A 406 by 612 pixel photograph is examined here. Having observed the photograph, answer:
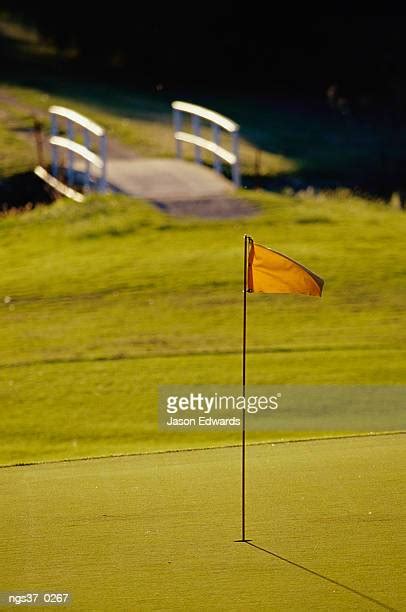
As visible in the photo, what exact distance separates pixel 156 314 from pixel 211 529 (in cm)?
897

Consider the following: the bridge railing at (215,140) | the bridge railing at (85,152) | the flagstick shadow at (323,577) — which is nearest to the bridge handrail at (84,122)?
the bridge railing at (85,152)

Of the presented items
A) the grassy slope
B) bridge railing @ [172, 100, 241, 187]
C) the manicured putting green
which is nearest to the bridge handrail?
the grassy slope

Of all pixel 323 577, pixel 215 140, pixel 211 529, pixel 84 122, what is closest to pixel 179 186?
pixel 84 122

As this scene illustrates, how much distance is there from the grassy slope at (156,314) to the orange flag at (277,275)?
3323 mm

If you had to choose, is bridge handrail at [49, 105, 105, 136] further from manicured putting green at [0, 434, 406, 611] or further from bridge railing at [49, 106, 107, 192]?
manicured putting green at [0, 434, 406, 611]

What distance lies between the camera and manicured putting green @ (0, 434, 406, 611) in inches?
336

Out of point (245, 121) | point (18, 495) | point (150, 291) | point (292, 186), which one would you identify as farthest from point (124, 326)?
point (245, 121)

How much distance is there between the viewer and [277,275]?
1031 centimetres

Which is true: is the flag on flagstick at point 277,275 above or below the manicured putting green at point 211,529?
above

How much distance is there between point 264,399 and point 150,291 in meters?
4.93

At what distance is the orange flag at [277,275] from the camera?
33.4 feet

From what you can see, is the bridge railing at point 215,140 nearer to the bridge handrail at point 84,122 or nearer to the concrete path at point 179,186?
the concrete path at point 179,186

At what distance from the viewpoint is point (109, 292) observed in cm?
1955

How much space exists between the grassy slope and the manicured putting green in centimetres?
198
